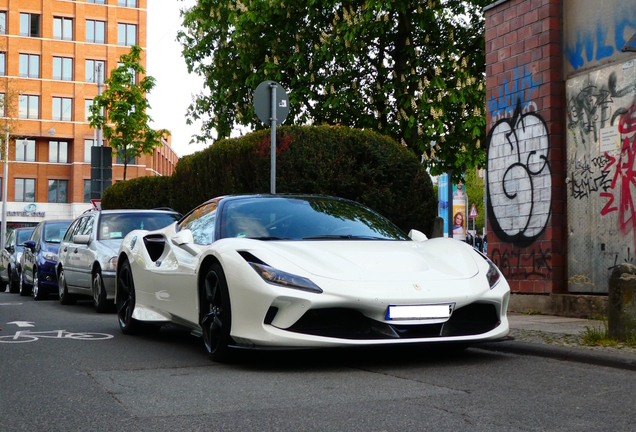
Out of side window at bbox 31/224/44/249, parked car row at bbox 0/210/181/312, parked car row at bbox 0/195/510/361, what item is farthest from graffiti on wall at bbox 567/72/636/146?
side window at bbox 31/224/44/249

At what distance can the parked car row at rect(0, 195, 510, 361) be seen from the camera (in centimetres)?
583

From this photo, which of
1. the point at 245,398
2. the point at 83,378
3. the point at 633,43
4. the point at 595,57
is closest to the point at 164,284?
the point at 83,378

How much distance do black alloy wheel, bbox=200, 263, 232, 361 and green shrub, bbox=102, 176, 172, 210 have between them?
14.3 meters

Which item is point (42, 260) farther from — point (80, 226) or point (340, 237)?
point (340, 237)

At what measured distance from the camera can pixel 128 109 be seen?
30625 millimetres

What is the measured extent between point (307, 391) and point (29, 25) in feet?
220

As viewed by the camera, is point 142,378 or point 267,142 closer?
point 142,378

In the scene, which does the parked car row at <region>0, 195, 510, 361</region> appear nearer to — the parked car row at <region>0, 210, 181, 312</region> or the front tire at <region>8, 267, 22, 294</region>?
the parked car row at <region>0, 210, 181, 312</region>

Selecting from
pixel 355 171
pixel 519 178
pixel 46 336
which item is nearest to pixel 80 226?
pixel 355 171

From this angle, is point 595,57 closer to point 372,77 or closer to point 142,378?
point 142,378

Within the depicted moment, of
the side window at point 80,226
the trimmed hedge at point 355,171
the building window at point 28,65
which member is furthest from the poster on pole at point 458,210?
the building window at point 28,65

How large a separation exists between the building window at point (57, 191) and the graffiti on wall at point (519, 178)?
60217 millimetres

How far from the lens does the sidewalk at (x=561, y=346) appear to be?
6.19m

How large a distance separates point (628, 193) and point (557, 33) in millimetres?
2457
